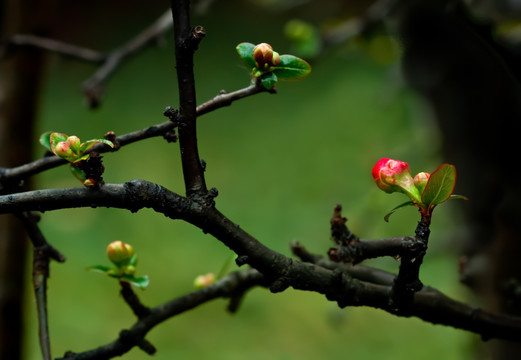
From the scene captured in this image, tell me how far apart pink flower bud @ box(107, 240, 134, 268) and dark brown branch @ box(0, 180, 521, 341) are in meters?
0.10

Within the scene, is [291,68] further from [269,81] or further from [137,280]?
[137,280]

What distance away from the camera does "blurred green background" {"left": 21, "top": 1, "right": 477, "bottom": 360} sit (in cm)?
140

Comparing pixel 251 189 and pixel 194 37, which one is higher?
pixel 251 189

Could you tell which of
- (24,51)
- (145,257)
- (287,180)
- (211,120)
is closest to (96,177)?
(24,51)

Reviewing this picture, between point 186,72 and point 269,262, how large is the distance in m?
0.10

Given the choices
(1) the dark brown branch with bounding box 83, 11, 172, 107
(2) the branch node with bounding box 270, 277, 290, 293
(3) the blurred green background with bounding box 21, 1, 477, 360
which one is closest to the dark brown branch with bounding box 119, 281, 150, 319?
(2) the branch node with bounding box 270, 277, 290, 293

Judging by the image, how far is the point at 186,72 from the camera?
253 millimetres

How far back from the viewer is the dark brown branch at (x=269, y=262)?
25 centimetres

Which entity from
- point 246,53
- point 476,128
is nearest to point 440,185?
point 246,53

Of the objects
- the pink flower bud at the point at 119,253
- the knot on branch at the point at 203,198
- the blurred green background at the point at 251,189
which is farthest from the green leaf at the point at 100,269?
the blurred green background at the point at 251,189

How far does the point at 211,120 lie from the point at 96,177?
2134 mm

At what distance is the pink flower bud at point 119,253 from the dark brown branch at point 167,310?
0.12 feet

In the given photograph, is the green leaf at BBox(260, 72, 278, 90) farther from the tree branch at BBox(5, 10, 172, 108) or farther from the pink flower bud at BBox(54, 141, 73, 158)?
the tree branch at BBox(5, 10, 172, 108)

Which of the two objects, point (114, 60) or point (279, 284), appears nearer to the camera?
point (279, 284)
